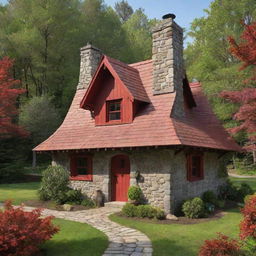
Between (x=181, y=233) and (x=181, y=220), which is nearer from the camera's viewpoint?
(x=181, y=233)

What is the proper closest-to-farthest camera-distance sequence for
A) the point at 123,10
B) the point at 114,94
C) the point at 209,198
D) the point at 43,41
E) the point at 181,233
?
the point at 181,233
the point at 209,198
the point at 114,94
the point at 43,41
the point at 123,10

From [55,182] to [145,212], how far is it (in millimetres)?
5101

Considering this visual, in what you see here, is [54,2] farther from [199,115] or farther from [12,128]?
[199,115]

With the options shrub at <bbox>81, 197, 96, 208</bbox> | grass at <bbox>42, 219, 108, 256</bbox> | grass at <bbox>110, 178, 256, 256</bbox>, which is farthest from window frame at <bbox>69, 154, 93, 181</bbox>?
grass at <bbox>42, 219, 108, 256</bbox>

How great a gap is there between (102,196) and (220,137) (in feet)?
22.5

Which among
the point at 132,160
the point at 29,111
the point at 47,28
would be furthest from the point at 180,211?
the point at 47,28

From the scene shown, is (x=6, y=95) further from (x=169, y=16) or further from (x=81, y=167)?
(x=169, y=16)

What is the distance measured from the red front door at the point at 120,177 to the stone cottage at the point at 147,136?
5cm

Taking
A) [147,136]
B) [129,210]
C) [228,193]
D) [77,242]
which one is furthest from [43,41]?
[77,242]

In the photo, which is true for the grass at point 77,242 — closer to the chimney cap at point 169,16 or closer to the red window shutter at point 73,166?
the red window shutter at point 73,166

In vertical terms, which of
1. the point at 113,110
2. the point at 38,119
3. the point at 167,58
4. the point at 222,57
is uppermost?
the point at 222,57

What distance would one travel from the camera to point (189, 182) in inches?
500

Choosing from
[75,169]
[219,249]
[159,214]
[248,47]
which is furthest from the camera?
[75,169]

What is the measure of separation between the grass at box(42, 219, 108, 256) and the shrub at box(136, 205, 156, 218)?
233cm
